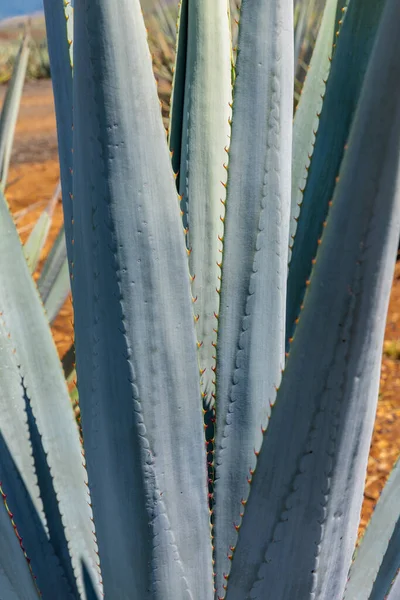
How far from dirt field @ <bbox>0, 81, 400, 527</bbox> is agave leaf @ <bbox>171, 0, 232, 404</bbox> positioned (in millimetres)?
255

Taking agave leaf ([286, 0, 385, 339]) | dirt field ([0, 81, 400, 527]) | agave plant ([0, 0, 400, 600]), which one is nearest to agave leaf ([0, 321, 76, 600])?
agave plant ([0, 0, 400, 600])

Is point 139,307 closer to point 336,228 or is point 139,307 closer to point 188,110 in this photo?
point 336,228

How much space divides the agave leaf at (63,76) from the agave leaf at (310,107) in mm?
349

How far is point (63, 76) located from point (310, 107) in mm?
410

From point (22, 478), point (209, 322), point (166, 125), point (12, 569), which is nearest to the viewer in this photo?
point (12, 569)

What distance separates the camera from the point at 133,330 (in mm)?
908

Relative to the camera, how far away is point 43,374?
1.18 meters

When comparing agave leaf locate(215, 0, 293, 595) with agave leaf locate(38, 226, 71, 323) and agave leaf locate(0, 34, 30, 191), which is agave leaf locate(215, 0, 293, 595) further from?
agave leaf locate(0, 34, 30, 191)

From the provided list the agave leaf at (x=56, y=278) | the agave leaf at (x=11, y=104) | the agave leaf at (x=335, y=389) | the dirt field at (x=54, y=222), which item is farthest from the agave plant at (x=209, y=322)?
the agave leaf at (x=11, y=104)

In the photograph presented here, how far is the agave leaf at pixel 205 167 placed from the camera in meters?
1.23

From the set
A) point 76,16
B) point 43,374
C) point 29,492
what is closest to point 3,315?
point 43,374

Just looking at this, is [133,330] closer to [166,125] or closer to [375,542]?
[375,542]

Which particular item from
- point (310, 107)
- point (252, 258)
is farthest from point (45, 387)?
point (310, 107)

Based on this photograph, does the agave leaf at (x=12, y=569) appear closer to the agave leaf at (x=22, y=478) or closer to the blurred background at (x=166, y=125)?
the agave leaf at (x=22, y=478)
